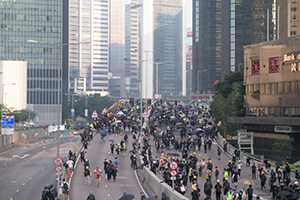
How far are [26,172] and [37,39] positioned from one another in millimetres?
93205

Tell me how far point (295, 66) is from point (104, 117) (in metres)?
28.8

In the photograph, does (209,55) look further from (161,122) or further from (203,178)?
(203,178)

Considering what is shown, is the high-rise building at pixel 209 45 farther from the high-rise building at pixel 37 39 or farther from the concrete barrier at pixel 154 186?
the concrete barrier at pixel 154 186

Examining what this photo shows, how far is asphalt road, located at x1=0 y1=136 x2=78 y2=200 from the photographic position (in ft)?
110

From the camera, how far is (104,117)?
6231cm

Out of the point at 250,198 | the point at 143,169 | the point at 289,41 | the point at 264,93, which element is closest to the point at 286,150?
the point at 264,93

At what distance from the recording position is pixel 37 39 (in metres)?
130

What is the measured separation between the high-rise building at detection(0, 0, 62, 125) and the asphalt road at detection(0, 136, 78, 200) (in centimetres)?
6850

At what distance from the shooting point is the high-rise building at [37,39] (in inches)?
5108

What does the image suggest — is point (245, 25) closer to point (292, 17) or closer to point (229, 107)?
point (292, 17)

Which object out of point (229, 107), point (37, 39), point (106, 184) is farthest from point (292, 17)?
point (37, 39)

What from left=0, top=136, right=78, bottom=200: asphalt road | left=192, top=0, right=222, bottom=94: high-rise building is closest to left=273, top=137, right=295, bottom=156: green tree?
left=0, top=136, right=78, bottom=200: asphalt road

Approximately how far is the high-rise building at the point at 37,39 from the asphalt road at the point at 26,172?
68499 millimetres

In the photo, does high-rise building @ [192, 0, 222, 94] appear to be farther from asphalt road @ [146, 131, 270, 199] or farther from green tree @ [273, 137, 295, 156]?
green tree @ [273, 137, 295, 156]
